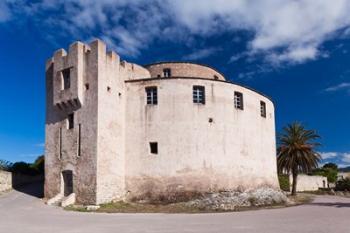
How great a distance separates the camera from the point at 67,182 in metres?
28.2

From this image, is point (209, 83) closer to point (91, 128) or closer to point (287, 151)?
point (91, 128)

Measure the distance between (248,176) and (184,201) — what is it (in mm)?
6676

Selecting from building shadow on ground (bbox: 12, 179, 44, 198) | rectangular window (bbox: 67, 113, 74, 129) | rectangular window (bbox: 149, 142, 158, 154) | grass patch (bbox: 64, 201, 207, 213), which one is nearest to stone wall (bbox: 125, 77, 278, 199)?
rectangular window (bbox: 149, 142, 158, 154)

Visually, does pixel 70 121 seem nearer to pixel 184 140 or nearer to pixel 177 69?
pixel 184 140

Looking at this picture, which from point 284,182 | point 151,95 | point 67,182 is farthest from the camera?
point 284,182

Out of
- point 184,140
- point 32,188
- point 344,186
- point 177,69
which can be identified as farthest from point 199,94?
point 344,186

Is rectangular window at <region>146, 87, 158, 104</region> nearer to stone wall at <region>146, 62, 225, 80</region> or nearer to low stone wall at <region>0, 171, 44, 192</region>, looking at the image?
stone wall at <region>146, 62, 225, 80</region>

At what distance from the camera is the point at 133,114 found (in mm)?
29797

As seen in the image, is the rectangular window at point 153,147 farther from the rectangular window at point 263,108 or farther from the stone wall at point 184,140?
the rectangular window at point 263,108

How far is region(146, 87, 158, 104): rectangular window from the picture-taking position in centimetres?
3000

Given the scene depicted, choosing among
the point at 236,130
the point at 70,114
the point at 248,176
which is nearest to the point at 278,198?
the point at 248,176

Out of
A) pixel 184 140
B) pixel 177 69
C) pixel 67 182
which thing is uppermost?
pixel 177 69

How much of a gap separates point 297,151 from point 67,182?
2585 centimetres

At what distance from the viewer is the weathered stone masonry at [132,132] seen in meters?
27.0
